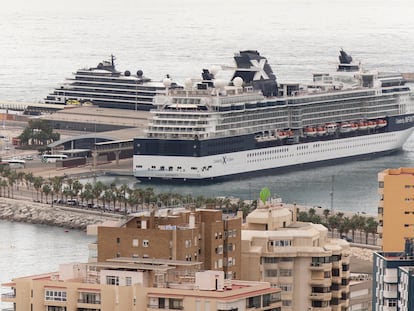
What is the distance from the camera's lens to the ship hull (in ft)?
253

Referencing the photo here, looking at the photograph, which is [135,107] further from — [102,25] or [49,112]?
[102,25]

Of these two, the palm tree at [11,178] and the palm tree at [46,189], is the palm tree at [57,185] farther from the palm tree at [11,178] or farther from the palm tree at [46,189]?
the palm tree at [11,178]

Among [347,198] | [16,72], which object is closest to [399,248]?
[347,198]

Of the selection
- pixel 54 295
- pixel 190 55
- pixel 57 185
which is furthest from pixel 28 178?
pixel 190 55

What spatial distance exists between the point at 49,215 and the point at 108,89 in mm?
31281

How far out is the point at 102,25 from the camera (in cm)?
18500

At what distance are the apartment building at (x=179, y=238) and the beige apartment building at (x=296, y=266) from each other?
20.4 inches

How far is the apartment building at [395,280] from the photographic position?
3078 centimetres

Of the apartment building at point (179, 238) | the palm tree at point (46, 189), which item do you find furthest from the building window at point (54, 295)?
the palm tree at point (46, 189)

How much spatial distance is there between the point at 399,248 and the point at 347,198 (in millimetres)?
28856

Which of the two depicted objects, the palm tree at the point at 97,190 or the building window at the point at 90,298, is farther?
the palm tree at the point at 97,190

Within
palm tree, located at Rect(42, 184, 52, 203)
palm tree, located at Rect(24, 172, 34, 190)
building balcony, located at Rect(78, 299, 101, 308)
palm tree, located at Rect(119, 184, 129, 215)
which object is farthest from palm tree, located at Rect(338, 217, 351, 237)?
building balcony, located at Rect(78, 299, 101, 308)

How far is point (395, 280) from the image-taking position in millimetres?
31969

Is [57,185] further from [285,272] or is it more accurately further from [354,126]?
[285,272]
